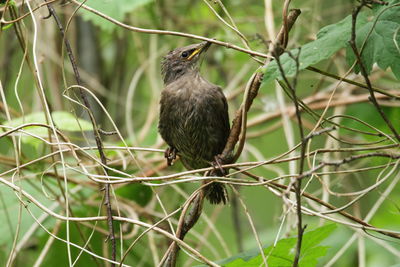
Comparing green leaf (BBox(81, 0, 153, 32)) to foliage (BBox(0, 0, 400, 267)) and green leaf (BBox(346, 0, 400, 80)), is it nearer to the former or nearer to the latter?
foliage (BBox(0, 0, 400, 267))

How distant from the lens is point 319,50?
2115 millimetres

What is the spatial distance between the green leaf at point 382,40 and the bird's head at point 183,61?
1568mm

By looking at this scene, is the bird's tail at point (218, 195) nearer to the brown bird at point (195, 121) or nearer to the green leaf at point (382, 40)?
the brown bird at point (195, 121)

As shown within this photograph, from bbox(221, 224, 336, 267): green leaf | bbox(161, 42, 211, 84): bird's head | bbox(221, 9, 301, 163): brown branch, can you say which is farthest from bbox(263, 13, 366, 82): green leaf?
bbox(161, 42, 211, 84): bird's head

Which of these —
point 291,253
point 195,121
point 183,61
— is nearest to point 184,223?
point 291,253

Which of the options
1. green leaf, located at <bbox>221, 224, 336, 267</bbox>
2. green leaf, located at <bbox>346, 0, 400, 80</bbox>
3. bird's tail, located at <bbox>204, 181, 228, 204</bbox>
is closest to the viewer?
green leaf, located at <bbox>346, 0, 400, 80</bbox>

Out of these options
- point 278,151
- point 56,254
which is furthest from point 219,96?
point 278,151

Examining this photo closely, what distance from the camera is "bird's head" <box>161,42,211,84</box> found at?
3.71 meters

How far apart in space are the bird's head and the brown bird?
80 mm

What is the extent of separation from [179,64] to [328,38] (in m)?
1.69

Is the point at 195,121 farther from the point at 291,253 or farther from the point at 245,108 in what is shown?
the point at 291,253

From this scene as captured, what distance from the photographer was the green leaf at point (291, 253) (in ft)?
7.48

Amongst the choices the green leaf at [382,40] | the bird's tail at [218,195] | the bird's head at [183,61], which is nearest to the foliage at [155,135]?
the green leaf at [382,40]

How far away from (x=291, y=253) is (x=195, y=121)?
1273 mm
